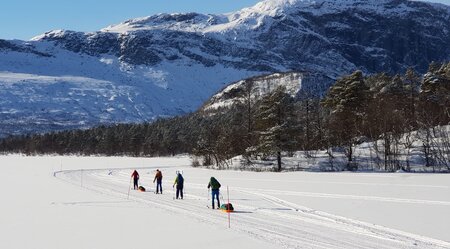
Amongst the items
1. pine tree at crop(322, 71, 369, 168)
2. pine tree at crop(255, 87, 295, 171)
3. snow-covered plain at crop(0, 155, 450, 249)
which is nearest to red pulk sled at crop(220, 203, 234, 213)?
snow-covered plain at crop(0, 155, 450, 249)

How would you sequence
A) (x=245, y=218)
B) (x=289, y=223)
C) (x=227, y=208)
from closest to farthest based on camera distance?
(x=289, y=223) < (x=245, y=218) < (x=227, y=208)

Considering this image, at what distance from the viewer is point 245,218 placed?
21.7 m

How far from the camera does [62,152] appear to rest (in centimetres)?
15138

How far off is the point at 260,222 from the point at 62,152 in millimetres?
140913

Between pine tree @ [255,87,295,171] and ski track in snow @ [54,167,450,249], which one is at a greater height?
pine tree @ [255,87,295,171]

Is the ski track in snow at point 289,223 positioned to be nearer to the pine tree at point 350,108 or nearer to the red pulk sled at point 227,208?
the red pulk sled at point 227,208

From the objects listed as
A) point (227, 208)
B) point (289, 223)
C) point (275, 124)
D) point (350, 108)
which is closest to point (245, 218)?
point (227, 208)

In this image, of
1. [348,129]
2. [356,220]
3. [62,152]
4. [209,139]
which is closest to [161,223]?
[356,220]

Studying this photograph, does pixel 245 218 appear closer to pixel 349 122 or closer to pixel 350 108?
pixel 349 122

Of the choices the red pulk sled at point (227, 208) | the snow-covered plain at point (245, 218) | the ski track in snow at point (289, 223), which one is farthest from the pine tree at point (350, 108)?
the red pulk sled at point (227, 208)

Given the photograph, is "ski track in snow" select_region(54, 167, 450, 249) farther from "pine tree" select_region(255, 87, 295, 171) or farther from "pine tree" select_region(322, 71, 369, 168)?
"pine tree" select_region(322, 71, 369, 168)

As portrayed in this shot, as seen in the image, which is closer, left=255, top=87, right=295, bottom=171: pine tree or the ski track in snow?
the ski track in snow

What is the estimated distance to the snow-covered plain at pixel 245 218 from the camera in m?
16.7

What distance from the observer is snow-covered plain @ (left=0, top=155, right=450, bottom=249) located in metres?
16.7
